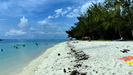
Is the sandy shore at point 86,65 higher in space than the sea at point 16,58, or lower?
higher

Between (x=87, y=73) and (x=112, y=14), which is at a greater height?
(x=112, y=14)

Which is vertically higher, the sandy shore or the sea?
the sandy shore

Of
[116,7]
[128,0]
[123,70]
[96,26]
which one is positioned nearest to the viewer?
[123,70]

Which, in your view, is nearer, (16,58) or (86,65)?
(86,65)

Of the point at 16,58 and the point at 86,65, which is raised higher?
the point at 86,65

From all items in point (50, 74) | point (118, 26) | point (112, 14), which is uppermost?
point (112, 14)

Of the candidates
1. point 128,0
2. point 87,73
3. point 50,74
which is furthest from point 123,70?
point 128,0

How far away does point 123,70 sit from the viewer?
7.02 metres

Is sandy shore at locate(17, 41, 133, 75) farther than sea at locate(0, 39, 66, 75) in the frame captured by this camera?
No

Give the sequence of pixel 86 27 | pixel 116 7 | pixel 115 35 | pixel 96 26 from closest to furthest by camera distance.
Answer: pixel 116 7, pixel 96 26, pixel 115 35, pixel 86 27

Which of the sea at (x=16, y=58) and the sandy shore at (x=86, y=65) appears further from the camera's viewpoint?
the sea at (x=16, y=58)

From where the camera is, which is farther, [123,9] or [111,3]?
[111,3]

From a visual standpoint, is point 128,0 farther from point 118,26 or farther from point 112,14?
point 118,26

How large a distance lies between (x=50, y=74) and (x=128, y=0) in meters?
31.6
